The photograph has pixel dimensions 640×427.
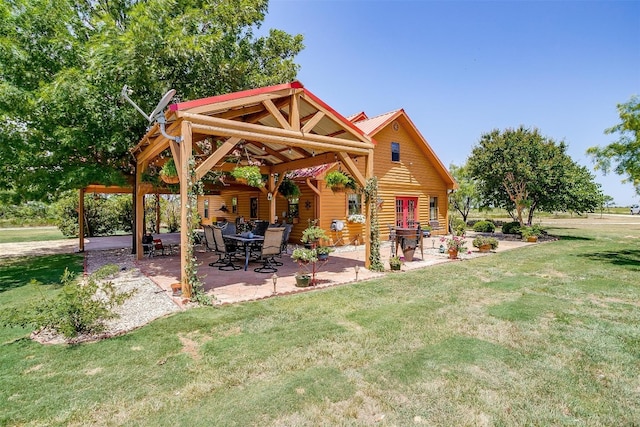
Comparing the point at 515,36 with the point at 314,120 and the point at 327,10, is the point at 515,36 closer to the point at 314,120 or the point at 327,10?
the point at 327,10

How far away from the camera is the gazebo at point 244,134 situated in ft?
18.0

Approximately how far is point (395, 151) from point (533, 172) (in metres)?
7.10

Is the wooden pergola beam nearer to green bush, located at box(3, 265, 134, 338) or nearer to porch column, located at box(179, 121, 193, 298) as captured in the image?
porch column, located at box(179, 121, 193, 298)

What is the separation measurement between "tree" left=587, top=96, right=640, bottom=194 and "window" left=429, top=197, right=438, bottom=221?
7.28 metres

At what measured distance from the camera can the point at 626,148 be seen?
33.6ft

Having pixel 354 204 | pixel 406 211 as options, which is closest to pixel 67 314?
pixel 354 204

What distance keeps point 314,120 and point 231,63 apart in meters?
5.11

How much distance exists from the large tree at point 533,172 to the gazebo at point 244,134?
1137 cm

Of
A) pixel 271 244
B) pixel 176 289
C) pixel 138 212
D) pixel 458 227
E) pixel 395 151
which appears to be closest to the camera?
Result: pixel 176 289

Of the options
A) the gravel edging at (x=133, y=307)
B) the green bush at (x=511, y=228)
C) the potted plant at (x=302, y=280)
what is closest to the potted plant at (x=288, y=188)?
the gravel edging at (x=133, y=307)

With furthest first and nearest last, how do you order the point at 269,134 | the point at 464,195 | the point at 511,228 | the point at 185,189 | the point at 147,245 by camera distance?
the point at 464,195, the point at 511,228, the point at 147,245, the point at 269,134, the point at 185,189

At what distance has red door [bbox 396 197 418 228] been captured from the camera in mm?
15930

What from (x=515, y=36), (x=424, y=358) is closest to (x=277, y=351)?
(x=424, y=358)

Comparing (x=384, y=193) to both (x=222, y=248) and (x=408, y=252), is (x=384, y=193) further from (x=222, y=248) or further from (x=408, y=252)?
(x=222, y=248)
